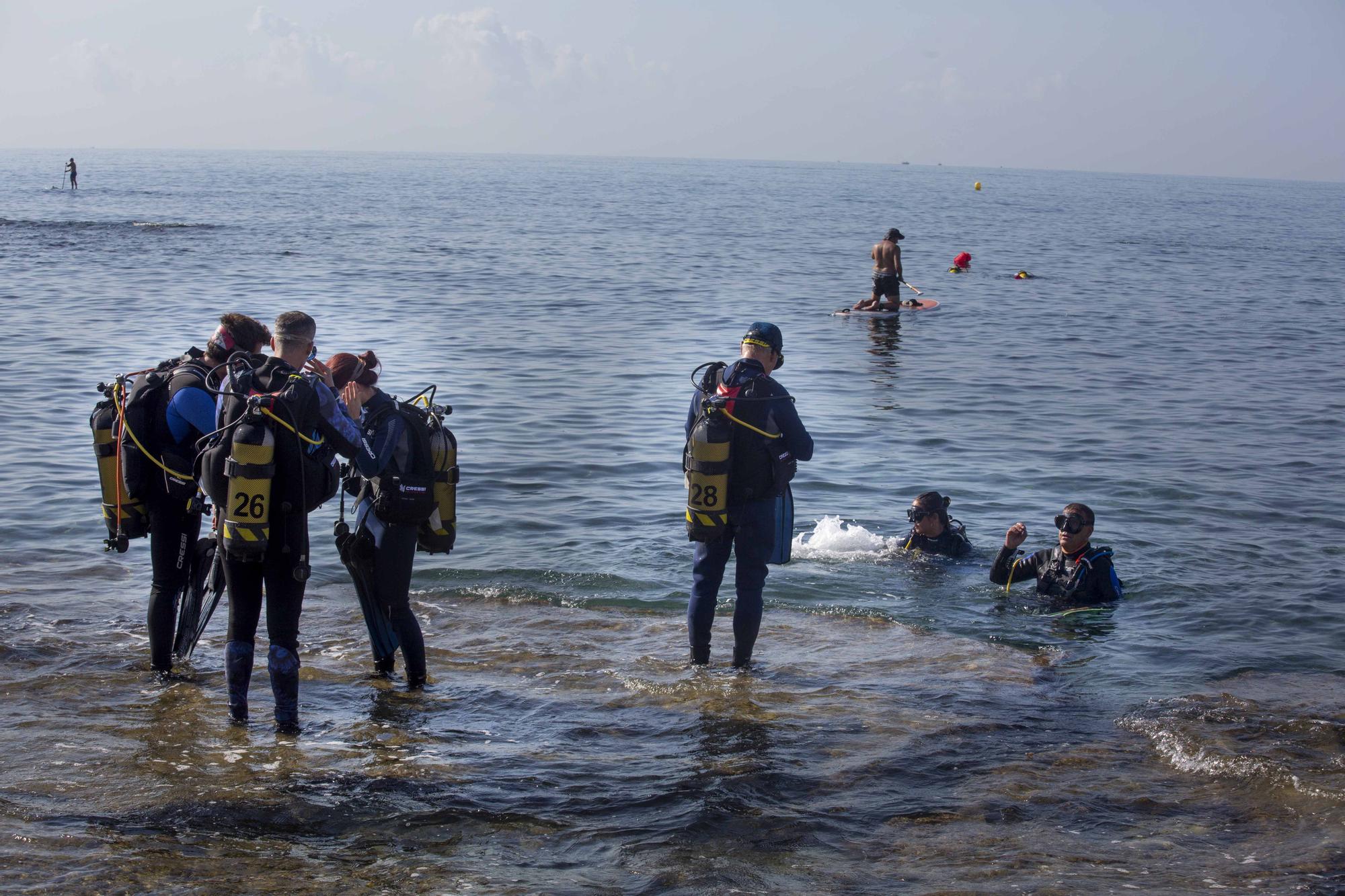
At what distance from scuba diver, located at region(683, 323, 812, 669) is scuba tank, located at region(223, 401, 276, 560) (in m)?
2.21

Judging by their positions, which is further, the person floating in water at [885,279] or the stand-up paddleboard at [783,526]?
the person floating in water at [885,279]

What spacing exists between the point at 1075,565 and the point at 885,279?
18130 millimetres

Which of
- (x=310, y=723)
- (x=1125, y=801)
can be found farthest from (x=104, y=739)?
(x=1125, y=801)

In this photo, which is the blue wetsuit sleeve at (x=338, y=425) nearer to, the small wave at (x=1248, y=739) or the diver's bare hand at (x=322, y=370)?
the diver's bare hand at (x=322, y=370)

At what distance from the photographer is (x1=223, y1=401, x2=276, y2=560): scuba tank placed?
5.30 meters

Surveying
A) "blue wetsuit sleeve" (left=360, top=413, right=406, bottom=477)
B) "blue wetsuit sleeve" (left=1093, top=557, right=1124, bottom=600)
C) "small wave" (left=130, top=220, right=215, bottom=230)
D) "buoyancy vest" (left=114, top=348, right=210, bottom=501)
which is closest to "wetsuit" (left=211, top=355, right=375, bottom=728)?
"blue wetsuit sleeve" (left=360, top=413, right=406, bottom=477)

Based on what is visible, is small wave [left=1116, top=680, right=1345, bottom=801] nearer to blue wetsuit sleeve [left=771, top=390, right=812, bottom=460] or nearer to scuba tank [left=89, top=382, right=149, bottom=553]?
blue wetsuit sleeve [left=771, top=390, right=812, bottom=460]

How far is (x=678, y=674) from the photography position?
707 cm

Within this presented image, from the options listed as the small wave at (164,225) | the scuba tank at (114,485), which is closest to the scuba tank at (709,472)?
the scuba tank at (114,485)

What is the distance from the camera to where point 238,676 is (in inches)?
227

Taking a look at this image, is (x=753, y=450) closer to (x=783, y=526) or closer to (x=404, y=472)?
(x=783, y=526)

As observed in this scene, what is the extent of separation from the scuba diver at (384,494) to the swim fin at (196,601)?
77 centimetres

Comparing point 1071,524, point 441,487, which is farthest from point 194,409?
point 1071,524

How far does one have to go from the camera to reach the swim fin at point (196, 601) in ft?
21.1
